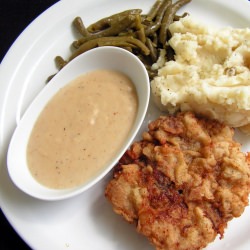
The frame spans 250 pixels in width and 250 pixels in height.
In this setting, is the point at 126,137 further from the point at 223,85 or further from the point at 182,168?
the point at 223,85

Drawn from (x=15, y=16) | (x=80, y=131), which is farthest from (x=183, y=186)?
(x=15, y=16)

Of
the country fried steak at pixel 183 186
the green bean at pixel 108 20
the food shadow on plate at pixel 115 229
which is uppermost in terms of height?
the green bean at pixel 108 20

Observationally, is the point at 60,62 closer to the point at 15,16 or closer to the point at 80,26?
the point at 80,26

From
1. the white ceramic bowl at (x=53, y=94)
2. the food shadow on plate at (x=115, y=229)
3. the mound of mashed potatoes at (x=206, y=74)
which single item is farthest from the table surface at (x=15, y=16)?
the food shadow on plate at (x=115, y=229)

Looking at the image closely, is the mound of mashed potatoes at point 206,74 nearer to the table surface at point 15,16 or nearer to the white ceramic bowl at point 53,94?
the white ceramic bowl at point 53,94

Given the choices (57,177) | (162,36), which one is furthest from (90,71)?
(57,177)

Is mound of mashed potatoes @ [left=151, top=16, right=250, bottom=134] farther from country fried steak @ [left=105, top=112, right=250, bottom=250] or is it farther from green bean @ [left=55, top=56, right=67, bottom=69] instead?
green bean @ [left=55, top=56, right=67, bottom=69]
